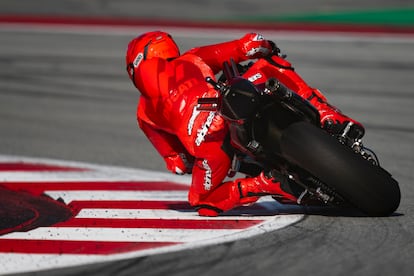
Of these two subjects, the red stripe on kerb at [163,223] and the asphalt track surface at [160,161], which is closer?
the asphalt track surface at [160,161]

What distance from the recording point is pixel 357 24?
18.1 m

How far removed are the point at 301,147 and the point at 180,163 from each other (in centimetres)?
137

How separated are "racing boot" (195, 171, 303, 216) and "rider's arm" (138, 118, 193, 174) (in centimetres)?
33

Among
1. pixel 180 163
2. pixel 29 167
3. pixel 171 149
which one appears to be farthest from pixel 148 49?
pixel 29 167

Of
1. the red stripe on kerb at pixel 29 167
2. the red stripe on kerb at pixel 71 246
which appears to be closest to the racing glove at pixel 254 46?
the red stripe on kerb at pixel 71 246

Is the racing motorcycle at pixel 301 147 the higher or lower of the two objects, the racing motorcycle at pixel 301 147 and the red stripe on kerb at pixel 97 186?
the higher

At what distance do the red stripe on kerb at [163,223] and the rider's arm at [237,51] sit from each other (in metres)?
1.14

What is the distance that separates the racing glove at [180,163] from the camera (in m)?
6.55

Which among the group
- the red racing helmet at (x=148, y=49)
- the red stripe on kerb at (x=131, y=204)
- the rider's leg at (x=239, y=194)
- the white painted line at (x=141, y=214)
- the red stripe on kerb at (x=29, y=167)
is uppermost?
the red racing helmet at (x=148, y=49)

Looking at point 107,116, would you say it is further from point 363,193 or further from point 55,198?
point 363,193

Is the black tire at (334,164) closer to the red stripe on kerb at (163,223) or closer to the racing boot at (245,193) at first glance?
the racing boot at (245,193)

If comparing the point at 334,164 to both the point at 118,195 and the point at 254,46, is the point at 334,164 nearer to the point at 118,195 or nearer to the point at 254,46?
the point at 254,46

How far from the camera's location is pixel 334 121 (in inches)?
237

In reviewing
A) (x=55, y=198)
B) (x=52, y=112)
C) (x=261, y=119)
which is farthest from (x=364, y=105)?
(x=261, y=119)
